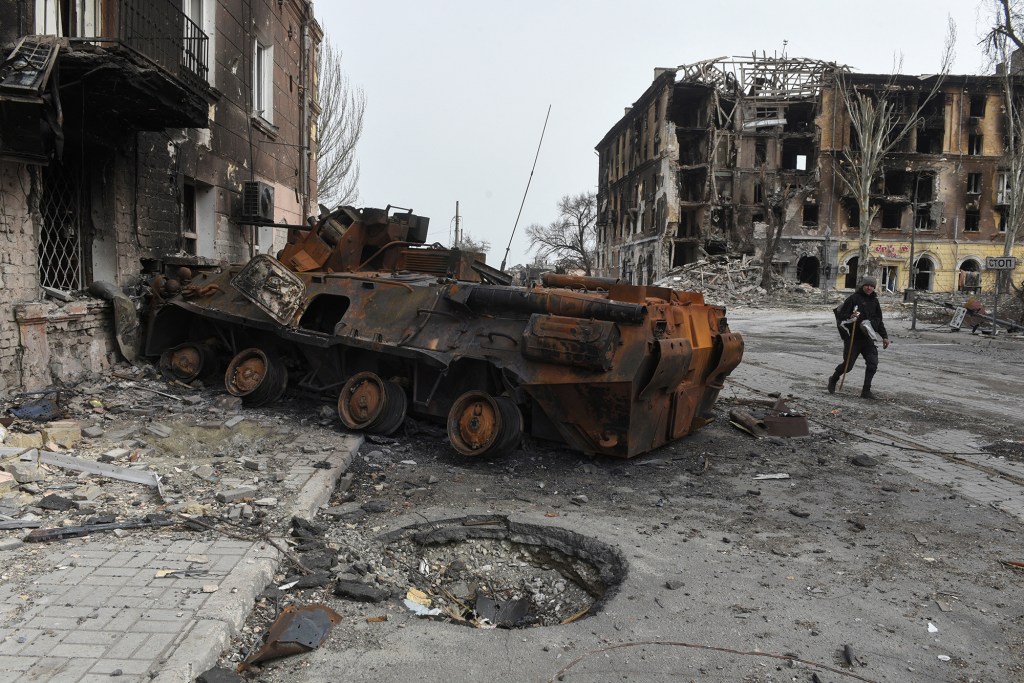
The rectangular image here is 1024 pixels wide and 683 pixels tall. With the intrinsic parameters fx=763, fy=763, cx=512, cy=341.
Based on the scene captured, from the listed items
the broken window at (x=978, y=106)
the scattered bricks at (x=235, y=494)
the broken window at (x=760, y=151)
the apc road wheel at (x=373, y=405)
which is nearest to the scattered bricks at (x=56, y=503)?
the scattered bricks at (x=235, y=494)

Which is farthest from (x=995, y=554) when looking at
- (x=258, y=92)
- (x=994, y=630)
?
(x=258, y=92)

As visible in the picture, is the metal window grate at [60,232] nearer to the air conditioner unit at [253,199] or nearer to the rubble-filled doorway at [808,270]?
the air conditioner unit at [253,199]

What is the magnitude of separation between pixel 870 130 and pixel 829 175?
348 cm

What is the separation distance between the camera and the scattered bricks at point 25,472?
205 inches

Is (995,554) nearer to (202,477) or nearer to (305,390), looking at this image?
(202,477)

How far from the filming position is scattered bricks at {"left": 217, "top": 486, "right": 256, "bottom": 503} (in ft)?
17.0

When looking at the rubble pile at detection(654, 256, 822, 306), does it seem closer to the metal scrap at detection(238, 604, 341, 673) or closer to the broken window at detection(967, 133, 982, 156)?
the broken window at detection(967, 133, 982, 156)

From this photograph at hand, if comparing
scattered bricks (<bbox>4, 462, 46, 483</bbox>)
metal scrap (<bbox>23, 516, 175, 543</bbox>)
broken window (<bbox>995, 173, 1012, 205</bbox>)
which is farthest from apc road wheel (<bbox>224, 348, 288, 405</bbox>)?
broken window (<bbox>995, 173, 1012, 205</bbox>)

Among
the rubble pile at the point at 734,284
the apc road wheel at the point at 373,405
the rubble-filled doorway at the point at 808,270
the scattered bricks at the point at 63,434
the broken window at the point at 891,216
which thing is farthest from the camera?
the broken window at the point at 891,216

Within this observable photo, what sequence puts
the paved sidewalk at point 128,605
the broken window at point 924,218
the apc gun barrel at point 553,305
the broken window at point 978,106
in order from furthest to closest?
the broken window at point 924,218, the broken window at point 978,106, the apc gun barrel at point 553,305, the paved sidewalk at point 128,605

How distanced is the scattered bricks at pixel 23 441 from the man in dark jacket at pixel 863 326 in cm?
977

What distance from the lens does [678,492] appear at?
6152mm

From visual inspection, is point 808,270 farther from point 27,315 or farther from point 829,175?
point 27,315

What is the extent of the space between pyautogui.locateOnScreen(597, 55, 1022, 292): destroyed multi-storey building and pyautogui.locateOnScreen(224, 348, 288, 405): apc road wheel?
125ft
